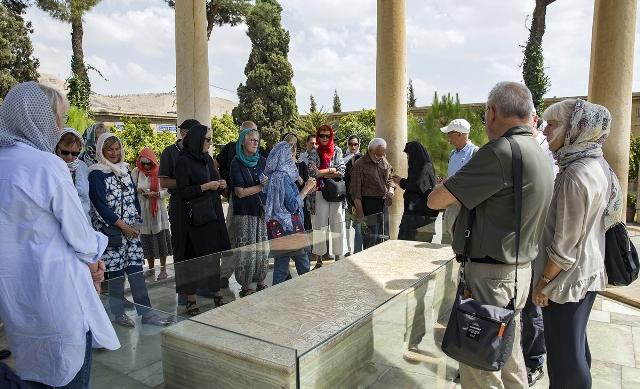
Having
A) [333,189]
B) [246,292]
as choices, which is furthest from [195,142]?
[333,189]

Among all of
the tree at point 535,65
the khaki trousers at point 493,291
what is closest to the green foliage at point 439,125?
the tree at point 535,65

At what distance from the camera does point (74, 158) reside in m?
3.44

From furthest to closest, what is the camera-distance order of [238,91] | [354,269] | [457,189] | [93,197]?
1. [238,91]
2. [354,269]
3. [93,197]
4. [457,189]

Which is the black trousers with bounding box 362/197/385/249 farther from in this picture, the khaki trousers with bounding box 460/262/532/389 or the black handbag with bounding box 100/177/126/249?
the khaki trousers with bounding box 460/262/532/389

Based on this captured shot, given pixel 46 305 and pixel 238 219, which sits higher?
pixel 46 305

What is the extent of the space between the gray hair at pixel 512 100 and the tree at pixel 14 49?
72.6 ft

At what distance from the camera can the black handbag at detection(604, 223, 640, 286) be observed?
97.3 inches

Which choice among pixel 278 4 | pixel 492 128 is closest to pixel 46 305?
pixel 492 128

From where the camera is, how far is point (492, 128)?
224 cm

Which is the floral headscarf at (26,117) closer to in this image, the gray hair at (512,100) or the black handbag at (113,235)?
the gray hair at (512,100)

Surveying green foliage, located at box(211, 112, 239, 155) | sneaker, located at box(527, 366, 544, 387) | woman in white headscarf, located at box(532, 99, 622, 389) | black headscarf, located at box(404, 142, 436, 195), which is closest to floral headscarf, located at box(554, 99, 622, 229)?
woman in white headscarf, located at box(532, 99, 622, 389)

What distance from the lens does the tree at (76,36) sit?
20219 mm

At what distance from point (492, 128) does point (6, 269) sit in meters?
2.11

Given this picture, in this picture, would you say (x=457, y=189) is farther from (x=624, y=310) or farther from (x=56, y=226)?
(x=624, y=310)
